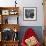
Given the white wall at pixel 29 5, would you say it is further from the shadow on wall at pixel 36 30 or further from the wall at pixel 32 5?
the shadow on wall at pixel 36 30

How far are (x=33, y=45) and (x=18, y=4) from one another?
1.69 meters

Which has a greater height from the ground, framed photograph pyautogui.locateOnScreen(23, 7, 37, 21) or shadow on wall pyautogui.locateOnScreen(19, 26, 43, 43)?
framed photograph pyautogui.locateOnScreen(23, 7, 37, 21)

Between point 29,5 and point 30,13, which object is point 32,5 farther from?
point 30,13

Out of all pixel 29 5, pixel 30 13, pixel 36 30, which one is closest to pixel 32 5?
pixel 29 5

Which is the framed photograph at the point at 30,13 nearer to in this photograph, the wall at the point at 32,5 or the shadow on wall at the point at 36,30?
the wall at the point at 32,5

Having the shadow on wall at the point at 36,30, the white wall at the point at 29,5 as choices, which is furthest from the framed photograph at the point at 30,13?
the shadow on wall at the point at 36,30

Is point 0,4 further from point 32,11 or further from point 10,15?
point 32,11

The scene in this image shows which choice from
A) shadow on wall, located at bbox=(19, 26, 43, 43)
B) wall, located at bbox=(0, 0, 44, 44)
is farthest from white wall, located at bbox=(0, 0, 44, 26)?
shadow on wall, located at bbox=(19, 26, 43, 43)

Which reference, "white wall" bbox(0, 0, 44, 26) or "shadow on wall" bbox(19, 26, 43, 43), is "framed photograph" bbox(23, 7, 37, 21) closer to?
"white wall" bbox(0, 0, 44, 26)

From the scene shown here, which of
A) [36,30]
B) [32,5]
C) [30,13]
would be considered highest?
[32,5]

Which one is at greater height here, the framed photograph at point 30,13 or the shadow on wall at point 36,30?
the framed photograph at point 30,13

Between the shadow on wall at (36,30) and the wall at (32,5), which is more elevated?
the wall at (32,5)

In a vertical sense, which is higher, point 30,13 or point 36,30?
point 30,13

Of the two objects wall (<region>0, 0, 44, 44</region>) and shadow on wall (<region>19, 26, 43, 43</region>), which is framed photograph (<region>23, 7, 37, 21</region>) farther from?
shadow on wall (<region>19, 26, 43, 43</region>)
